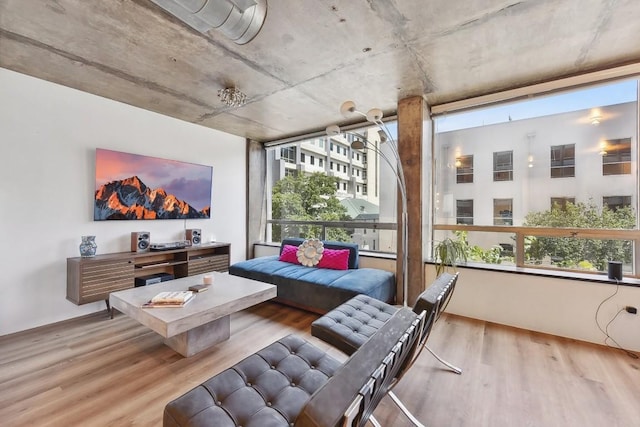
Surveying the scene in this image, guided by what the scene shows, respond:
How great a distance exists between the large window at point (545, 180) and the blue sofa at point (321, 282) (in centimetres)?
104

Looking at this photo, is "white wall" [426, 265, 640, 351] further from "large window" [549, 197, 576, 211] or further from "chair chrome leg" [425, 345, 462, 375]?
"chair chrome leg" [425, 345, 462, 375]

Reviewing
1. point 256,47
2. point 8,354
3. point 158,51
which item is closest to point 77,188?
point 8,354

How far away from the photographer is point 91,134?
3.09 metres

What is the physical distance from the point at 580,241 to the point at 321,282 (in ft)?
8.87

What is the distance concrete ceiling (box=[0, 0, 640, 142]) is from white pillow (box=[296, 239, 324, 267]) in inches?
78.7

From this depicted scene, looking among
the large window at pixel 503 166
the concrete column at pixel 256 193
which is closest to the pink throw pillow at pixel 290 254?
the concrete column at pixel 256 193

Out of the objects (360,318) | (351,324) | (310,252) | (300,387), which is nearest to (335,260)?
(310,252)

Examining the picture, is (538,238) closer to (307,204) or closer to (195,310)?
(307,204)

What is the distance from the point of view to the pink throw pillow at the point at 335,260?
361 centimetres

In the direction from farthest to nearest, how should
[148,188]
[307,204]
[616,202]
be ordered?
1. [307,204]
2. [148,188]
3. [616,202]

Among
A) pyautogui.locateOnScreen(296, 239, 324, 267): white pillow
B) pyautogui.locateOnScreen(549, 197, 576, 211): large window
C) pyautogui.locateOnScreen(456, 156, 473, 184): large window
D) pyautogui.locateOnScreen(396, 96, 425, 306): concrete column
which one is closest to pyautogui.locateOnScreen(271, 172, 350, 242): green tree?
pyautogui.locateOnScreen(296, 239, 324, 267): white pillow

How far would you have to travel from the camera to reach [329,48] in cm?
224

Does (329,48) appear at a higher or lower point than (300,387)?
higher

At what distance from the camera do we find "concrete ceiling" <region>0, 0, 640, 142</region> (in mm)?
1818
